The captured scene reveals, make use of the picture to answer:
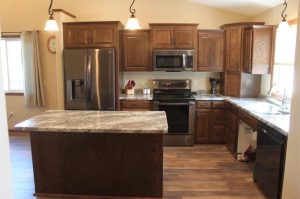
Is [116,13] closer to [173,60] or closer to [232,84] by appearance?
[173,60]

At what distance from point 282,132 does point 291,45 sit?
188 centimetres

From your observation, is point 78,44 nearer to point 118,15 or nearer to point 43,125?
point 118,15

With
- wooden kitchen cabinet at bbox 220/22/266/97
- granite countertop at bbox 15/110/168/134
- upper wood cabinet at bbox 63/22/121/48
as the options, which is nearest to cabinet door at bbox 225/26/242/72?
wooden kitchen cabinet at bbox 220/22/266/97

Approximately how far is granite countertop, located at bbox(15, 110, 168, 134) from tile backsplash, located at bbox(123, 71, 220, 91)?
2.27 metres

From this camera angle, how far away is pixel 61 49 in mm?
4762

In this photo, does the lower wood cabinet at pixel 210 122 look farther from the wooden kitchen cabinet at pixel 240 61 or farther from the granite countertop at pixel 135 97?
the granite countertop at pixel 135 97

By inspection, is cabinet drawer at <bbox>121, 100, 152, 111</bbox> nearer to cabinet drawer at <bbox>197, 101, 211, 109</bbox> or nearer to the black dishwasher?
cabinet drawer at <bbox>197, 101, 211, 109</bbox>

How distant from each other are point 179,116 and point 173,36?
1526 mm

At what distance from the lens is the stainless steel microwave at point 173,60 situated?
4902 millimetres

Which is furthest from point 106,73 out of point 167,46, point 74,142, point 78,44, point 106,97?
point 74,142

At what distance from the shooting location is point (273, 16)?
4289 millimetres

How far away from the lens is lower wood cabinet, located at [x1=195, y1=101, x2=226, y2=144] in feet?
15.7

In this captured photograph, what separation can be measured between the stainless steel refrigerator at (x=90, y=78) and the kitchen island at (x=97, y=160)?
66.7 inches

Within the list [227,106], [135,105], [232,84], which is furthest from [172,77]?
[227,106]
